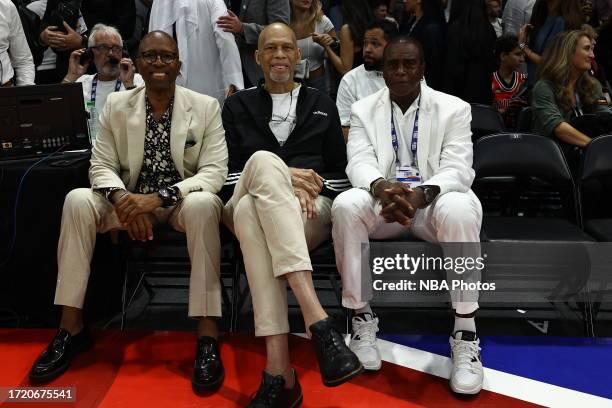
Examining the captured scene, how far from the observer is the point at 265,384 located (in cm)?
239

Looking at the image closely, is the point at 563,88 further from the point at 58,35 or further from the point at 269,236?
the point at 58,35

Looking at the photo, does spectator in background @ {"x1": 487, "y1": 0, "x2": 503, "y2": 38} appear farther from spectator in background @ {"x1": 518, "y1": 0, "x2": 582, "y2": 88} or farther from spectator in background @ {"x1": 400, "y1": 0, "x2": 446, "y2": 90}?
spectator in background @ {"x1": 400, "y1": 0, "x2": 446, "y2": 90}

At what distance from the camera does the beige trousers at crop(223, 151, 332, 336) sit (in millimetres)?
2502

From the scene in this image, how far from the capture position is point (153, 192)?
308 centimetres

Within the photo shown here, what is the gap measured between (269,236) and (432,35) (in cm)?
270

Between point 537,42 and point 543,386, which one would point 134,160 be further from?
point 537,42

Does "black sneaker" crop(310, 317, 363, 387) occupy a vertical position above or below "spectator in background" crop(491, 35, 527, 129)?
below

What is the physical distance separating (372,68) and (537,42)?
187 centimetres

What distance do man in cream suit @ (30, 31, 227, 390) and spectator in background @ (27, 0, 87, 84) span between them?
84.1 inches

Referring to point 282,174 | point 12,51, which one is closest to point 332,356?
point 282,174

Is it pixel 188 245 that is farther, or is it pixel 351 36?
pixel 351 36

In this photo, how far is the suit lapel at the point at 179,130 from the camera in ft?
10.1

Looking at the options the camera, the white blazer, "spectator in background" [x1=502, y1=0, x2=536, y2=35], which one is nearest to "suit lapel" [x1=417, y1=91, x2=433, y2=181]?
the white blazer

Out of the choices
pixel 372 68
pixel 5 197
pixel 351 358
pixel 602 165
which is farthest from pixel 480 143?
pixel 5 197
